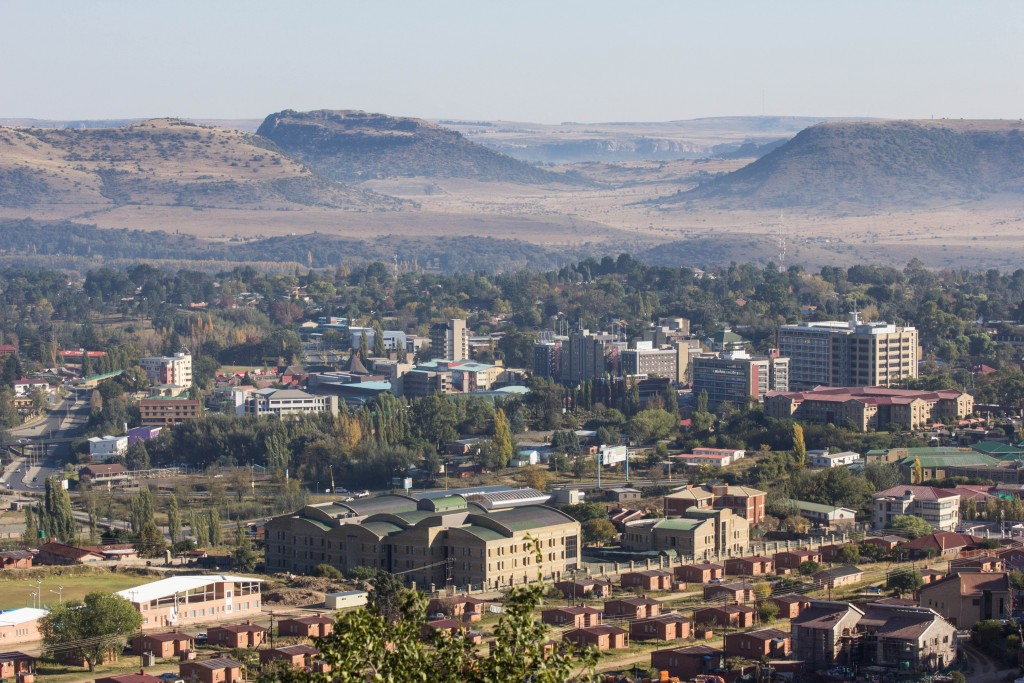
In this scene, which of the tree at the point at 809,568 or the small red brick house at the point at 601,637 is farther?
the tree at the point at 809,568

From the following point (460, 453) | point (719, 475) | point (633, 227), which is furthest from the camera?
point (633, 227)

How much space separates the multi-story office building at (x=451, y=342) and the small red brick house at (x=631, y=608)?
45.9 metres

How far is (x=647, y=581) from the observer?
36281 mm

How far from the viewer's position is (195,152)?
190000mm

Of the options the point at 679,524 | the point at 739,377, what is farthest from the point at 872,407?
the point at 679,524

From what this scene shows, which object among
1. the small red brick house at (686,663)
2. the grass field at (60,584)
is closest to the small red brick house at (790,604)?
the small red brick house at (686,663)

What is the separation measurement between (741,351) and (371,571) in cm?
3520

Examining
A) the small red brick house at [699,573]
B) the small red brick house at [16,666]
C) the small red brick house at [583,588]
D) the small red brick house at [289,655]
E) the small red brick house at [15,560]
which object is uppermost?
the small red brick house at [289,655]

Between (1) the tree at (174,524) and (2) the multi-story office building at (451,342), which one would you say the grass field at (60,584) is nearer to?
(1) the tree at (174,524)

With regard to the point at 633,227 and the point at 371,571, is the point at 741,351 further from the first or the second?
the point at 633,227

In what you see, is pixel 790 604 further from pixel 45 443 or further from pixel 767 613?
pixel 45 443

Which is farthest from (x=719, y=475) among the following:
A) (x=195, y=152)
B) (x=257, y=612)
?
(x=195, y=152)

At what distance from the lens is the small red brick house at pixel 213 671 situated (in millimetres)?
28594

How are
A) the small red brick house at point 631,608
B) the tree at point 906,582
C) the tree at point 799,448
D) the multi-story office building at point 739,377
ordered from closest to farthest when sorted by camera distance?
the small red brick house at point 631,608
the tree at point 906,582
the tree at point 799,448
the multi-story office building at point 739,377
